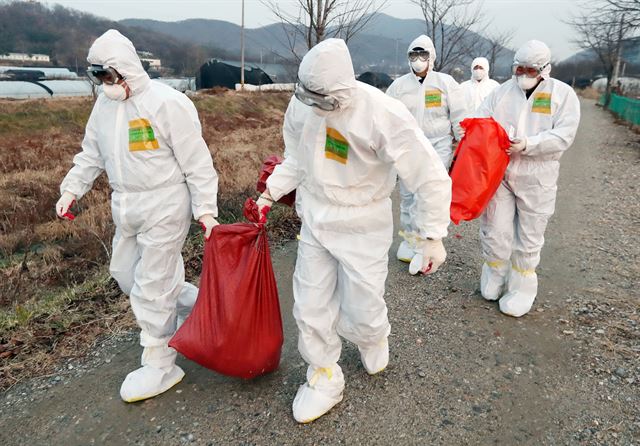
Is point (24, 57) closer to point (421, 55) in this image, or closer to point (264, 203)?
point (421, 55)

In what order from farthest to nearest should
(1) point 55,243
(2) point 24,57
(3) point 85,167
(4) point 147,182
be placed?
1. (2) point 24,57
2. (1) point 55,243
3. (3) point 85,167
4. (4) point 147,182

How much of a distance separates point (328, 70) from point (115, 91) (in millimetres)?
1176

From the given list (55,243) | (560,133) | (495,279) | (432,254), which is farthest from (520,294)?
(55,243)

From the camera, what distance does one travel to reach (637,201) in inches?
278

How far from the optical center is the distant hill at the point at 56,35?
51.6m

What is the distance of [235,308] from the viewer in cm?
251

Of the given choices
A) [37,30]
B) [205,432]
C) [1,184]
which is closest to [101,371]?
[205,432]

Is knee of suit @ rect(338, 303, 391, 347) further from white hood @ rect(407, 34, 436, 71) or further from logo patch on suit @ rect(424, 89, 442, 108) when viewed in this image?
white hood @ rect(407, 34, 436, 71)

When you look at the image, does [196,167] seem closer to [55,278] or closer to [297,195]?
[297,195]

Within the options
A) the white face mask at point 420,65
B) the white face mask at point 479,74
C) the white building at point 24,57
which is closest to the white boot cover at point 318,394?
the white face mask at point 420,65

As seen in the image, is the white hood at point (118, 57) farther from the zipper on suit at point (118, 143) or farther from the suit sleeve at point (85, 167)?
the suit sleeve at point (85, 167)

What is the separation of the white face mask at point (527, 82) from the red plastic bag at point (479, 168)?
365mm

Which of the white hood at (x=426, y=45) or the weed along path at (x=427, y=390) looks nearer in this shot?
the weed along path at (x=427, y=390)

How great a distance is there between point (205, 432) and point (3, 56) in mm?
61624
